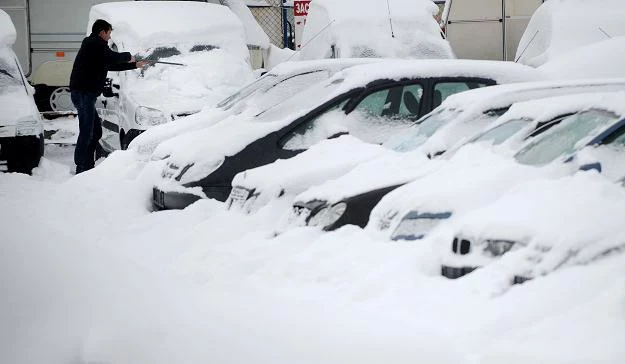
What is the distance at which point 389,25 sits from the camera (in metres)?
17.4

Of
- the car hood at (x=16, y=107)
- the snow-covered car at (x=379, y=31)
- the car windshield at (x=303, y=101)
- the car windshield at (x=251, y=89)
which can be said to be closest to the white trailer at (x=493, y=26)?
the snow-covered car at (x=379, y=31)

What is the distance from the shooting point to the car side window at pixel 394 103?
412 inches

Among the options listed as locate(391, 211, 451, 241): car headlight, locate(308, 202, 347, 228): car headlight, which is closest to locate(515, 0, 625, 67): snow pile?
locate(308, 202, 347, 228): car headlight

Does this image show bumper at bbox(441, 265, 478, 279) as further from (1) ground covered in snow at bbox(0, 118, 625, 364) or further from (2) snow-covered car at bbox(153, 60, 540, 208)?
(2) snow-covered car at bbox(153, 60, 540, 208)

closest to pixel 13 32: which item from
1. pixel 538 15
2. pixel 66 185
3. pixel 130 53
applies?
pixel 130 53

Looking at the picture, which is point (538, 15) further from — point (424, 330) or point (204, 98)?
point (424, 330)

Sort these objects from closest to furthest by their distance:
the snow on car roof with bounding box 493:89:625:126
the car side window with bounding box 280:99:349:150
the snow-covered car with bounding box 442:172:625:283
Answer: the snow-covered car with bounding box 442:172:625:283 < the snow on car roof with bounding box 493:89:625:126 < the car side window with bounding box 280:99:349:150

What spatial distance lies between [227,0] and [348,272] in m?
15.1

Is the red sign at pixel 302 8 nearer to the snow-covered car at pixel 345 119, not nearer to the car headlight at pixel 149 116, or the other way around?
the car headlight at pixel 149 116

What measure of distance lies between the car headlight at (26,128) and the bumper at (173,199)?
14.0 feet

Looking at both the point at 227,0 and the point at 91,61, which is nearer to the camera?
the point at 91,61

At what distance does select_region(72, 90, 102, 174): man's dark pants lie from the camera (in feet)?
49.4

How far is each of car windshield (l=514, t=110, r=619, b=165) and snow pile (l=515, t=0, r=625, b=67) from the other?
934 centimetres

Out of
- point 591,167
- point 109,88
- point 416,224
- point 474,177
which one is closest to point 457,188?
point 474,177
